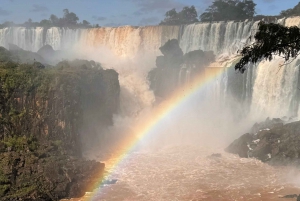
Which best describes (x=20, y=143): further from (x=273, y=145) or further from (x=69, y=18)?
(x=69, y=18)

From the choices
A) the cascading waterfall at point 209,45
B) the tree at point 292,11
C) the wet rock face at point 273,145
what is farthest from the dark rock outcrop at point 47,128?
the tree at point 292,11

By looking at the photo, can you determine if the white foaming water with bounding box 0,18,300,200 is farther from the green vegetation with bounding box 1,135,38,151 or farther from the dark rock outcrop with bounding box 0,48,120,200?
the green vegetation with bounding box 1,135,38,151

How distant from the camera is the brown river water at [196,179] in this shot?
14875mm

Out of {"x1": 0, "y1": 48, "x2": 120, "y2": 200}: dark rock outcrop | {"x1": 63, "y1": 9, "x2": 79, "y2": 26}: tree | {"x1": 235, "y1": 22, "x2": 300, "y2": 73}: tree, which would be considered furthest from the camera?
{"x1": 63, "y1": 9, "x2": 79, "y2": 26}: tree

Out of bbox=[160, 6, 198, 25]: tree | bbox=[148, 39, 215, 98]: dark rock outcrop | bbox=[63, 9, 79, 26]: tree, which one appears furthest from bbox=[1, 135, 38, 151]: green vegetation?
bbox=[63, 9, 79, 26]: tree

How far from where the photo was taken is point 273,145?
1958 cm

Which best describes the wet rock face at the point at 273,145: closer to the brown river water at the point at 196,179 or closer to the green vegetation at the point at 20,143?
the brown river water at the point at 196,179

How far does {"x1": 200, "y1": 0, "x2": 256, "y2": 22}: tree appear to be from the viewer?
51406 millimetres

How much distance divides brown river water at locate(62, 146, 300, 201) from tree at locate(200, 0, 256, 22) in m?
35.2

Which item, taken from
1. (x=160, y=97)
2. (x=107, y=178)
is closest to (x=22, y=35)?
(x=160, y=97)

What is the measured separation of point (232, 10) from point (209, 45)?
20487mm

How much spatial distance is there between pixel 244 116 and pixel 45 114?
48.7 feet

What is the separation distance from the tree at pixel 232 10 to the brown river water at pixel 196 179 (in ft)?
115

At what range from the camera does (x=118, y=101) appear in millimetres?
26094
